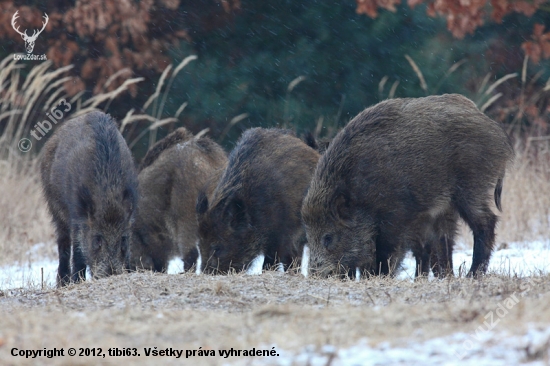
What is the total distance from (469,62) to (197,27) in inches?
160

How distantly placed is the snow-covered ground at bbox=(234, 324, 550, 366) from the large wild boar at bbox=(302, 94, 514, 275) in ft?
8.84

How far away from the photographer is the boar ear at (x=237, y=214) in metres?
6.33

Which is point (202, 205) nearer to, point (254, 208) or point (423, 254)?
point (254, 208)

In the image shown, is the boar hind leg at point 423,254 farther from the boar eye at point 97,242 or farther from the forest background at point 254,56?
the forest background at point 254,56

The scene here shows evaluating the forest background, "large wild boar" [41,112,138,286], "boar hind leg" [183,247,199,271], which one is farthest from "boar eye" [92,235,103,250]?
the forest background

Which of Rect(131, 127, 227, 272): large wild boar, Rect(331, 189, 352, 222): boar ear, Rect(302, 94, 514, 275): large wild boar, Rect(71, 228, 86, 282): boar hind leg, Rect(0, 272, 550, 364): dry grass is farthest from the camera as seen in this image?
Rect(131, 127, 227, 272): large wild boar

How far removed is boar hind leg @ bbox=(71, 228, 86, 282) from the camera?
20.1 feet

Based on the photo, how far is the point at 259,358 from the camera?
288 centimetres

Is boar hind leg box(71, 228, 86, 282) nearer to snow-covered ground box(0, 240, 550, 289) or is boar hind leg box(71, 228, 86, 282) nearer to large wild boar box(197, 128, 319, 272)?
snow-covered ground box(0, 240, 550, 289)

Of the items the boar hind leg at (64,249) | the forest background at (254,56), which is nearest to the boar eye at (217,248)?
the boar hind leg at (64,249)

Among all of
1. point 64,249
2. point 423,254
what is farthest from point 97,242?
point 423,254

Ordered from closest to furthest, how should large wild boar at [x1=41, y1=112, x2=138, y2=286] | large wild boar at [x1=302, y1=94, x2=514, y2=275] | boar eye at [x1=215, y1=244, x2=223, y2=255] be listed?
large wild boar at [x1=302, y1=94, x2=514, y2=275] < large wild boar at [x1=41, y1=112, x2=138, y2=286] < boar eye at [x1=215, y1=244, x2=223, y2=255]

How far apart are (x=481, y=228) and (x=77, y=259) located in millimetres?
3112

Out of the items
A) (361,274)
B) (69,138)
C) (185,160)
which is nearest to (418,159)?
(361,274)
